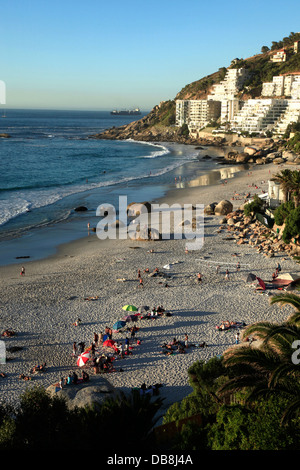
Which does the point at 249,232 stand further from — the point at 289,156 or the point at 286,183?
the point at 289,156

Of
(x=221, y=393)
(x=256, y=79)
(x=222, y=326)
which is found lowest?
(x=222, y=326)

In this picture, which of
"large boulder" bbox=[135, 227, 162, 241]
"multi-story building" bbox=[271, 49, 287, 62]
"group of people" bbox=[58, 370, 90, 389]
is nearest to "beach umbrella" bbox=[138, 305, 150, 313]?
"group of people" bbox=[58, 370, 90, 389]

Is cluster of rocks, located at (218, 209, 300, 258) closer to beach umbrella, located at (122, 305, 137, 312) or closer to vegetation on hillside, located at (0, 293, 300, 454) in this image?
beach umbrella, located at (122, 305, 137, 312)

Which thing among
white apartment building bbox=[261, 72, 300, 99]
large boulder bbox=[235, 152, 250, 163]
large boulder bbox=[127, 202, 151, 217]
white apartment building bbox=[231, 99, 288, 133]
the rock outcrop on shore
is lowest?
large boulder bbox=[127, 202, 151, 217]

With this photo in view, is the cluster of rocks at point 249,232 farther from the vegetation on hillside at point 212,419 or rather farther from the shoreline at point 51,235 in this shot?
the vegetation on hillside at point 212,419

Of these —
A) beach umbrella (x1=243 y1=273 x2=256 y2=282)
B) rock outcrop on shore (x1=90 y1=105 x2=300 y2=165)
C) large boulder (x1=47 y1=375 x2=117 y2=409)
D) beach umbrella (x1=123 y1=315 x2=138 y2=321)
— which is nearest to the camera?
large boulder (x1=47 y1=375 x2=117 y2=409)

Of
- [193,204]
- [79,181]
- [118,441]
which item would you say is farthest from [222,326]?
[79,181]

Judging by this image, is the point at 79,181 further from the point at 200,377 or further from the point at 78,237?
the point at 200,377
